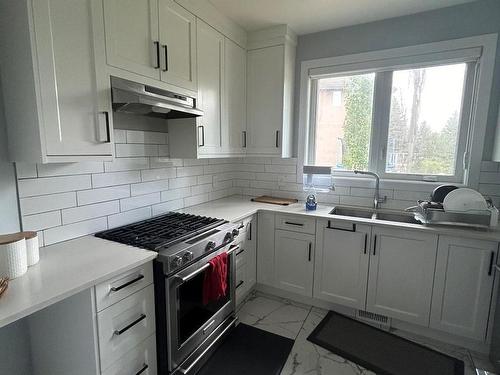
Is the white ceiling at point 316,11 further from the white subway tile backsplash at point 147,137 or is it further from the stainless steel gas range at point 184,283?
the stainless steel gas range at point 184,283

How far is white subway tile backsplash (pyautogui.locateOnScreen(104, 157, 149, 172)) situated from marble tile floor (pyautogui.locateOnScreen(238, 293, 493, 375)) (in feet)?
4.95

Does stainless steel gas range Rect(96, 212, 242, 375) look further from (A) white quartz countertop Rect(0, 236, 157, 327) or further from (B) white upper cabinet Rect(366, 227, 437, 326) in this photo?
(B) white upper cabinet Rect(366, 227, 437, 326)

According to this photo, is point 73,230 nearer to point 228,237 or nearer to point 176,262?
point 176,262

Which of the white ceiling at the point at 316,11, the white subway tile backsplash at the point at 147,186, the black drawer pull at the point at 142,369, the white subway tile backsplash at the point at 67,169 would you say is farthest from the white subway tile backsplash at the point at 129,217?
the white ceiling at the point at 316,11

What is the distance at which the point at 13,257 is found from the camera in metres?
1.11

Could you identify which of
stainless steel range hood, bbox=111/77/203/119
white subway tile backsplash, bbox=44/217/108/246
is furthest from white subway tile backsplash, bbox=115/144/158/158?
white subway tile backsplash, bbox=44/217/108/246

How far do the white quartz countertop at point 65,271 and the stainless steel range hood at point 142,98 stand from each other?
2.64 feet

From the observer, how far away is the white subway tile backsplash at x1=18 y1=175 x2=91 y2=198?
4.48 ft

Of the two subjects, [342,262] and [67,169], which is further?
[342,262]

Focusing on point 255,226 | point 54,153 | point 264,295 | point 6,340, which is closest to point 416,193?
point 255,226

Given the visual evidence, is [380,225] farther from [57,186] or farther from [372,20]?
[57,186]

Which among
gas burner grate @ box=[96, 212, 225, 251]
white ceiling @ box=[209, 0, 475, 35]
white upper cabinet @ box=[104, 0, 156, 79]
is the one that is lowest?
gas burner grate @ box=[96, 212, 225, 251]

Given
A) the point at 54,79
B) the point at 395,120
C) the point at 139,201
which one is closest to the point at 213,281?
the point at 139,201

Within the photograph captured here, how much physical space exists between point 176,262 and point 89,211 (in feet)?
2.30
